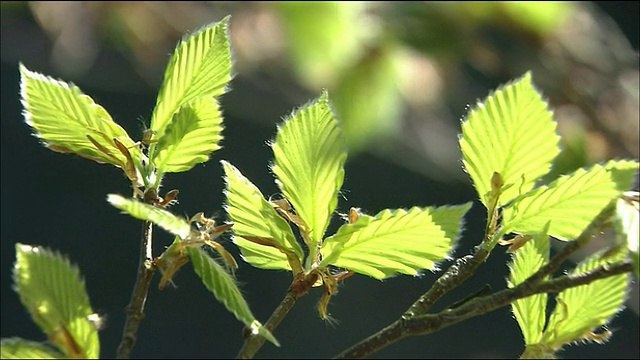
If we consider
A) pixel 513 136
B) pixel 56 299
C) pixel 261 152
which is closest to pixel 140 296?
pixel 56 299

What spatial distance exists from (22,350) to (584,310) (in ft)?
0.60

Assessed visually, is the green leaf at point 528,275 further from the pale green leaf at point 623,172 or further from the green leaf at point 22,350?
the green leaf at point 22,350

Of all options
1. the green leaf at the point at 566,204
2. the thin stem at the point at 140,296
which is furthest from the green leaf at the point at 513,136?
the thin stem at the point at 140,296

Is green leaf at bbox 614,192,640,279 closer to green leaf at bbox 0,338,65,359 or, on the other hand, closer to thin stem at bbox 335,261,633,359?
thin stem at bbox 335,261,633,359

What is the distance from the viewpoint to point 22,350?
0.23m

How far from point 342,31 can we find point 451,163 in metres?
0.90

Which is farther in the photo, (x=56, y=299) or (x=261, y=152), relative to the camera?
(x=261, y=152)

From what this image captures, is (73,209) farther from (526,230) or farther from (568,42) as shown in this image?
(526,230)

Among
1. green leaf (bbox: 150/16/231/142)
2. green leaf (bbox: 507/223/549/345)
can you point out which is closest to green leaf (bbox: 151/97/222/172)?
green leaf (bbox: 150/16/231/142)

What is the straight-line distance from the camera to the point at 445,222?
0.25 metres

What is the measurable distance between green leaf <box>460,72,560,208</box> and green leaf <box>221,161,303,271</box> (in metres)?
0.07

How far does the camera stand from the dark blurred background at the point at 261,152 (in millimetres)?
1047

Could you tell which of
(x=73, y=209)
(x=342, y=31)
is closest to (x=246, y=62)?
(x=342, y=31)

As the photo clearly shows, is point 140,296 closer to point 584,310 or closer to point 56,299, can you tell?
point 56,299
